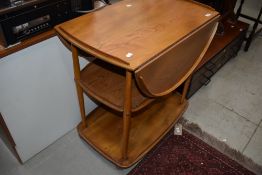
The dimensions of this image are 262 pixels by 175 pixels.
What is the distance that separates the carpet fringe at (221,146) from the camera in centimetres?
152


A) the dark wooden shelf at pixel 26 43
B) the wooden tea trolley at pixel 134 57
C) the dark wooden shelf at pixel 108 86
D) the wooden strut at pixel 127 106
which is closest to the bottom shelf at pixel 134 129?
the wooden tea trolley at pixel 134 57

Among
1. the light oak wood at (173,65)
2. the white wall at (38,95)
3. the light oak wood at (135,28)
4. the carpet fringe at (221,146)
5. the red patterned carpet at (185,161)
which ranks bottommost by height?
the red patterned carpet at (185,161)

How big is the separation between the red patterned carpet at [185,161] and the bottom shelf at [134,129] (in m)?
0.13

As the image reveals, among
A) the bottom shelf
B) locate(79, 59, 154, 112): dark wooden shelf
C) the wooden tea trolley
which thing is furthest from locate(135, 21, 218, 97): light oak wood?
the bottom shelf

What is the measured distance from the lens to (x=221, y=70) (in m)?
2.17

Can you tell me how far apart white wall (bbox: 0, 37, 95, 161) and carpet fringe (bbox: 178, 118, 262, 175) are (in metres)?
0.73

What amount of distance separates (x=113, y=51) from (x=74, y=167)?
0.82m

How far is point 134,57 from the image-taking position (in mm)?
939

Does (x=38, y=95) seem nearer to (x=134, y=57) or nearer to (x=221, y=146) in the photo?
(x=134, y=57)

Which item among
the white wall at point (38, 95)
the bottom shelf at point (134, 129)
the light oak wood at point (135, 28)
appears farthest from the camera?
the bottom shelf at point (134, 129)

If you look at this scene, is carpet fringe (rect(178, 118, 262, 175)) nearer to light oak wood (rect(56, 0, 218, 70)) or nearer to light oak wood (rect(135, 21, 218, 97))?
light oak wood (rect(135, 21, 218, 97))

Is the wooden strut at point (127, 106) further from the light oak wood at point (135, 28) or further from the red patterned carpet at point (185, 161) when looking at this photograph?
the red patterned carpet at point (185, 161)

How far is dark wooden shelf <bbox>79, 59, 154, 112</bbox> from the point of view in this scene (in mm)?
1183

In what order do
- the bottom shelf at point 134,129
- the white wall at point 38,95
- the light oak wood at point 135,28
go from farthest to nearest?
the bottom shelf at point 134,129
the white wall at point 38,95
the light oak wood at point 135,28
